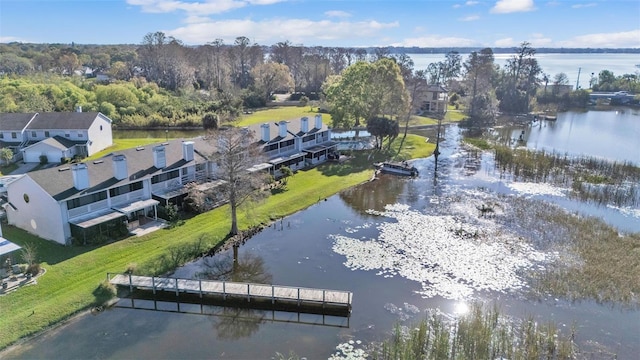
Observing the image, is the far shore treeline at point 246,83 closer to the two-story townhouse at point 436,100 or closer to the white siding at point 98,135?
the two-story townhouse at point 436,100

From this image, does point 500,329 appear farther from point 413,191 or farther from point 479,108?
point 479,108

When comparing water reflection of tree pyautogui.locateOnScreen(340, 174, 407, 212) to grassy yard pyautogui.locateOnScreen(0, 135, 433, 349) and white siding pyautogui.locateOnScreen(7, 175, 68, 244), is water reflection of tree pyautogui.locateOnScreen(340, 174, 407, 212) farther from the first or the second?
white siding pyautogui.locateOnScreen(7, 175, 68, 244)

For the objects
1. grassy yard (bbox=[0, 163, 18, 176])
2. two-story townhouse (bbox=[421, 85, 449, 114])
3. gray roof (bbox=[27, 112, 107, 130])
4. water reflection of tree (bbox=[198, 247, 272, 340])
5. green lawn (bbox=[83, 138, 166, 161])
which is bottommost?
water reflection of tree (bbox=[198, 247, 272, 340])

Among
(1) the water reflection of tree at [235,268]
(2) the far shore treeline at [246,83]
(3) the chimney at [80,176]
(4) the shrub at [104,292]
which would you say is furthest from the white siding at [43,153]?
(4) the shrub at [104,292]

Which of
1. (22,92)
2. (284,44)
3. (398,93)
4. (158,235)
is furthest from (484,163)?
(284,44)

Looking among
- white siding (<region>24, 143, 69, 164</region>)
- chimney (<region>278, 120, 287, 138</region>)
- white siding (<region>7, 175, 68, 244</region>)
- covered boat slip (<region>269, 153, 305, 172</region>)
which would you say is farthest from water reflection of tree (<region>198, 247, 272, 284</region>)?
white siding (<region>24, 143, 69, 164</region>)

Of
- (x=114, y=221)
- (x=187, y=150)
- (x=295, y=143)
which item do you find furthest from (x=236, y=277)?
(x=295, y=143)

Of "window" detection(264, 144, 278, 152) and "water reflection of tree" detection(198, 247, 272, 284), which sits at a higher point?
"window" detection(264, 144, 278, 152)
